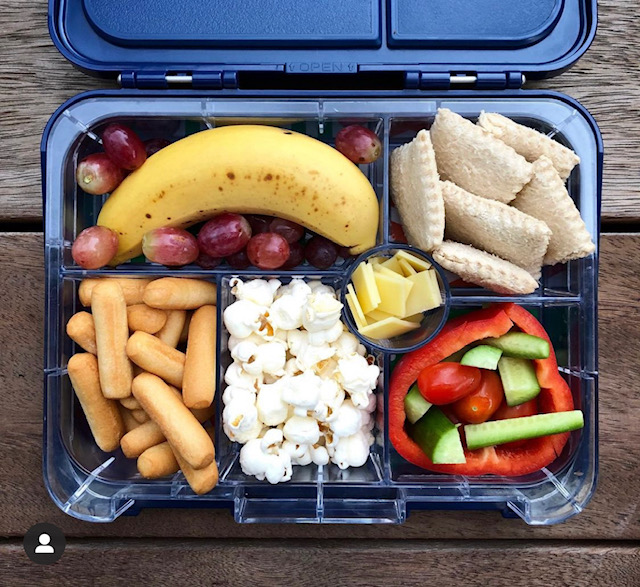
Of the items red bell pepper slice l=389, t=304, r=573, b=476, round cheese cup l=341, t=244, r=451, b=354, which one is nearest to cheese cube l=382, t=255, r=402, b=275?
round cheese cup l=341, t=244, r=451, b=354

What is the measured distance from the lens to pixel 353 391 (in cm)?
76

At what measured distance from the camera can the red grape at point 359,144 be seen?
2.51ft

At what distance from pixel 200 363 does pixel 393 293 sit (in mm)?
278

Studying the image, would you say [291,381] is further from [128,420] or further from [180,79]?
[180,79]

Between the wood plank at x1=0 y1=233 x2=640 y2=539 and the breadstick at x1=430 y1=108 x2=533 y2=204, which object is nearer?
the breadstick at x1=430 y1=108 x2=533 y2=204

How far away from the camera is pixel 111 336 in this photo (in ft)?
2.48

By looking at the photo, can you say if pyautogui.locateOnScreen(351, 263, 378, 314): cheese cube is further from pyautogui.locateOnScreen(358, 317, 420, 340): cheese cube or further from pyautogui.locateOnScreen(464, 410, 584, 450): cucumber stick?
pyautogui.locateOnScreen(464, 410, 584, 450): cucumber stick

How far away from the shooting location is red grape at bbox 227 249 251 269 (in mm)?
793

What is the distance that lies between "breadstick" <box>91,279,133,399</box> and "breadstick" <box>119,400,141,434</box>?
0.05 meters

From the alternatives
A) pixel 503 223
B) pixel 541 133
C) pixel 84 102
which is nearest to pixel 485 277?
pixel 503 223

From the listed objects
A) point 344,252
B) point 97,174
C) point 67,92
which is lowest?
point 344,252

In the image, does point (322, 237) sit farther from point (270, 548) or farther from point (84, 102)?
point (270, 548)

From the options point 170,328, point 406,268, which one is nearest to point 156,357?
point 170,328

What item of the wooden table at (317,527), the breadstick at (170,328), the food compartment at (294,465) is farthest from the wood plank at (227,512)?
the breadstick at (170,328)
